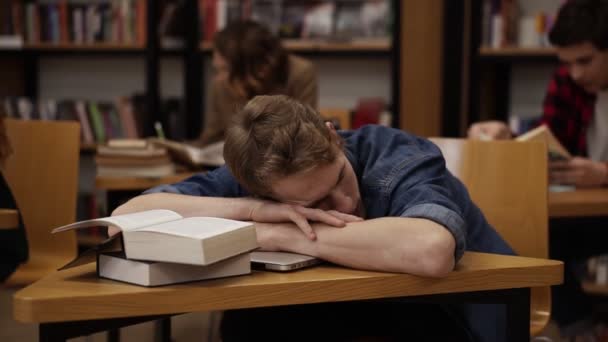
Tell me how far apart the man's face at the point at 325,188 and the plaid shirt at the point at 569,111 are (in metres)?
1.70

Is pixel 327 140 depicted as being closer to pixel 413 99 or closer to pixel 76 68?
pixel 413 99

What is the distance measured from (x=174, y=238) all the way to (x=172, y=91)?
152 inches

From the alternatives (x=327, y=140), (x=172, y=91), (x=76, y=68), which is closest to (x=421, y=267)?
(x=327, y=140)

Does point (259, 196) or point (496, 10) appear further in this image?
point (496, 10)

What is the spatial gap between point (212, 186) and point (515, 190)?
0.76 m

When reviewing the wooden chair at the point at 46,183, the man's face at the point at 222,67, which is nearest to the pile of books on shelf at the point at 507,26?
the man's face at the point at 222,67

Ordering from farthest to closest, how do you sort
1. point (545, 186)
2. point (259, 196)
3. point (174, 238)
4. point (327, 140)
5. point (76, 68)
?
point (76, 68) → point (545, 186) → point (259, 196) → point (327, 140) → point (174, 238)

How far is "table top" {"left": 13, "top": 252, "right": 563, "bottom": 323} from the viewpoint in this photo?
1.12 m

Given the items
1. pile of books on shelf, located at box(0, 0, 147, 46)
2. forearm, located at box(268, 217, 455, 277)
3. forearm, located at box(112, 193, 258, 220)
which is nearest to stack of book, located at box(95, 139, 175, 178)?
forearm, located at box(112, 193, 258, 220)

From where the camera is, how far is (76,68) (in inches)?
200

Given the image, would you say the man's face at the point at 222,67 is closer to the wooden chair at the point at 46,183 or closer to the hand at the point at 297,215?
the wooden chair at the point at 46,183

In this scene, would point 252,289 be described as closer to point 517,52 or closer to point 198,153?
point 198,153

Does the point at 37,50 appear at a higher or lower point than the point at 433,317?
higher

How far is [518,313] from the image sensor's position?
1.34 m
